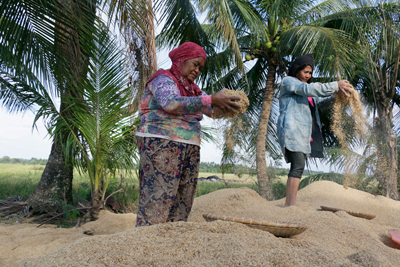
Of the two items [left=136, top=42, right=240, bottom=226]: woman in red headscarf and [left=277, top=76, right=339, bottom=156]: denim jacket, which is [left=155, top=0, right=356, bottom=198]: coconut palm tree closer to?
[left=277, top=76, right=339, bottom=156]: denim jacket

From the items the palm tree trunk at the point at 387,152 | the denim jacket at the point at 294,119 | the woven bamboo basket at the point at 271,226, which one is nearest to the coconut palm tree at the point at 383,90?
the palm tree trunk at the point at 387,152

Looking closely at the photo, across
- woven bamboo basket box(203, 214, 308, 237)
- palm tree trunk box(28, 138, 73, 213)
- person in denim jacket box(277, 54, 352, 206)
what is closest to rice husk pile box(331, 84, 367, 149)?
person in denim jacket box(277, 54, 352, 206)

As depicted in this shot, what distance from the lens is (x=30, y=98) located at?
5.02 metres

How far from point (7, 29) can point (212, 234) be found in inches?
150

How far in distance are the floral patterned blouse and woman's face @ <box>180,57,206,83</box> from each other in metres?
0.19

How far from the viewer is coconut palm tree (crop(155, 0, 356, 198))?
658 centimetres

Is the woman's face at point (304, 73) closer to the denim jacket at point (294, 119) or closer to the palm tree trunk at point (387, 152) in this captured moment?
the denim jacket at point (294, 119)

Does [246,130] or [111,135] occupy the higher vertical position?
[246,130]

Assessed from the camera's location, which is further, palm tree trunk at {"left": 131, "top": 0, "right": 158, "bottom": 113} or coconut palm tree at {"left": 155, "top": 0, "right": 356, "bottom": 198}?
coconut palm tree at {"left": 155, "top": 0, "right": 356, "bottom": 198}

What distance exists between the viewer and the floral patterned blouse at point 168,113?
70.4 inches

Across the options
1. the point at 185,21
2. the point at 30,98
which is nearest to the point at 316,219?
the point at 30,98

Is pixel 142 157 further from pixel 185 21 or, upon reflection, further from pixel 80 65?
pixel 185 21

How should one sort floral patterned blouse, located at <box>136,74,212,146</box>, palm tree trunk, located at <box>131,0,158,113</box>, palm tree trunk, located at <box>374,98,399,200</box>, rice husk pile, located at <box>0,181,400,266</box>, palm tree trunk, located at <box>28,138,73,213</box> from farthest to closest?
palm tree trunk, located at <box>374,98,399,200</box>
palm tree trunk, located at <box>131,0,158,113</box>
palm tree trunk, located at <box>28,138,73,213</box>
floral patterned blouse, located at <box>136,74,212,146</box>
rice husk pile, located at <box>0,181,400,266</box>

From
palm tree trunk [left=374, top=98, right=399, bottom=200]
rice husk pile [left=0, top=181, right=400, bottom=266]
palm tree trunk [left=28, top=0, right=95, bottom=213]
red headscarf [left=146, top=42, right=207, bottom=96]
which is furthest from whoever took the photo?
palm tree trunk [left=374, top=98, right=399, bottom=200]
